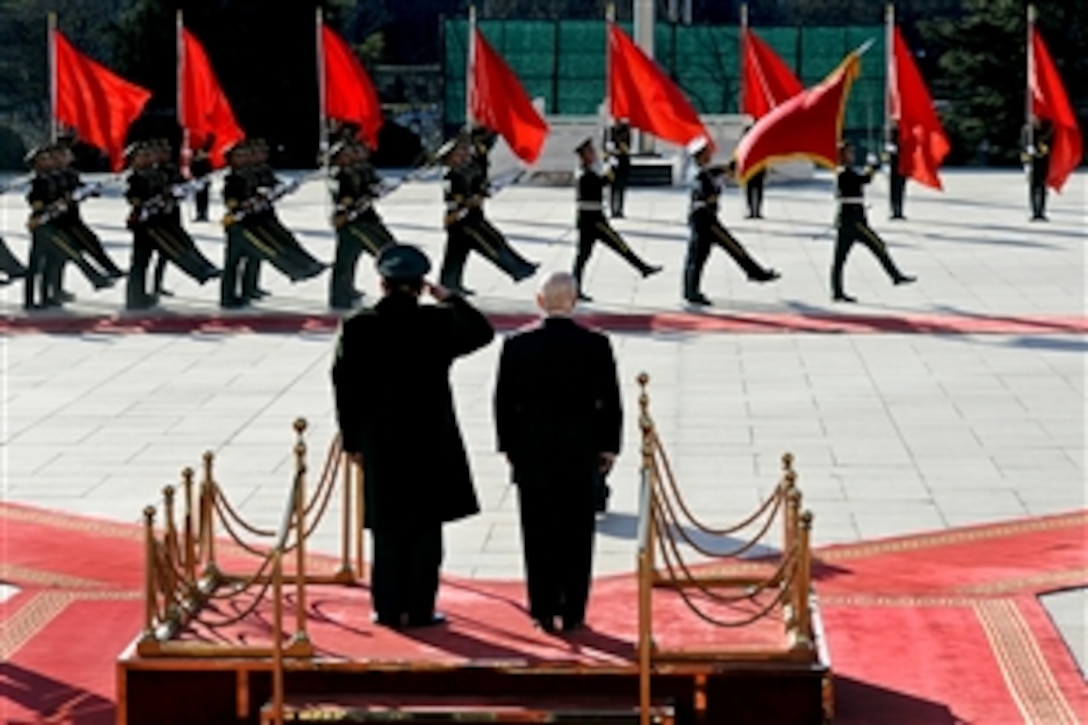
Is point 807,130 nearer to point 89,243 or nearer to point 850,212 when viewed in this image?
point 850,212

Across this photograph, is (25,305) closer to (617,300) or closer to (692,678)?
(617,300)

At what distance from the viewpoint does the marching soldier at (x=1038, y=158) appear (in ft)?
94.6

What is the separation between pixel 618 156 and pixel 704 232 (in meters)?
9.02

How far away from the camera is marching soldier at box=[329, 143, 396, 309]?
2119cm

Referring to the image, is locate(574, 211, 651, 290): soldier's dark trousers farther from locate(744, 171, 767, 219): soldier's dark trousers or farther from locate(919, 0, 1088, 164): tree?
locate(919, 0, 1088, 164): tree

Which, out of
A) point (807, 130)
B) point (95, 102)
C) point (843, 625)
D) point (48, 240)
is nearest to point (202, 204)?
point (95, 102)

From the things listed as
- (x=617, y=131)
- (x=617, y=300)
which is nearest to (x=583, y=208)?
(x=617, y=300)


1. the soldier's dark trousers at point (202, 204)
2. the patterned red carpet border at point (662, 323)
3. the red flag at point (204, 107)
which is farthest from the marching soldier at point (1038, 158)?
the soldier's dark trousers at point (202, 204)

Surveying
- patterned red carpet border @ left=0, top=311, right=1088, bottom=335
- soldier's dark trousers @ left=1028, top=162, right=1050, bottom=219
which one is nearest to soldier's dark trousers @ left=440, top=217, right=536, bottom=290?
patterned red carpet border @ left=0, top=311, right=1088, bottom=335

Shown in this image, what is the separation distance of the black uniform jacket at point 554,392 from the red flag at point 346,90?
1705 centimetres

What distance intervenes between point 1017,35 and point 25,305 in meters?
28.1

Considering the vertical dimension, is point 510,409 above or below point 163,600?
above

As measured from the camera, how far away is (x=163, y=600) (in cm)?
886

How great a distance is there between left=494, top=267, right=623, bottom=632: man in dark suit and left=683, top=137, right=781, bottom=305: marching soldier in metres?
12.1
